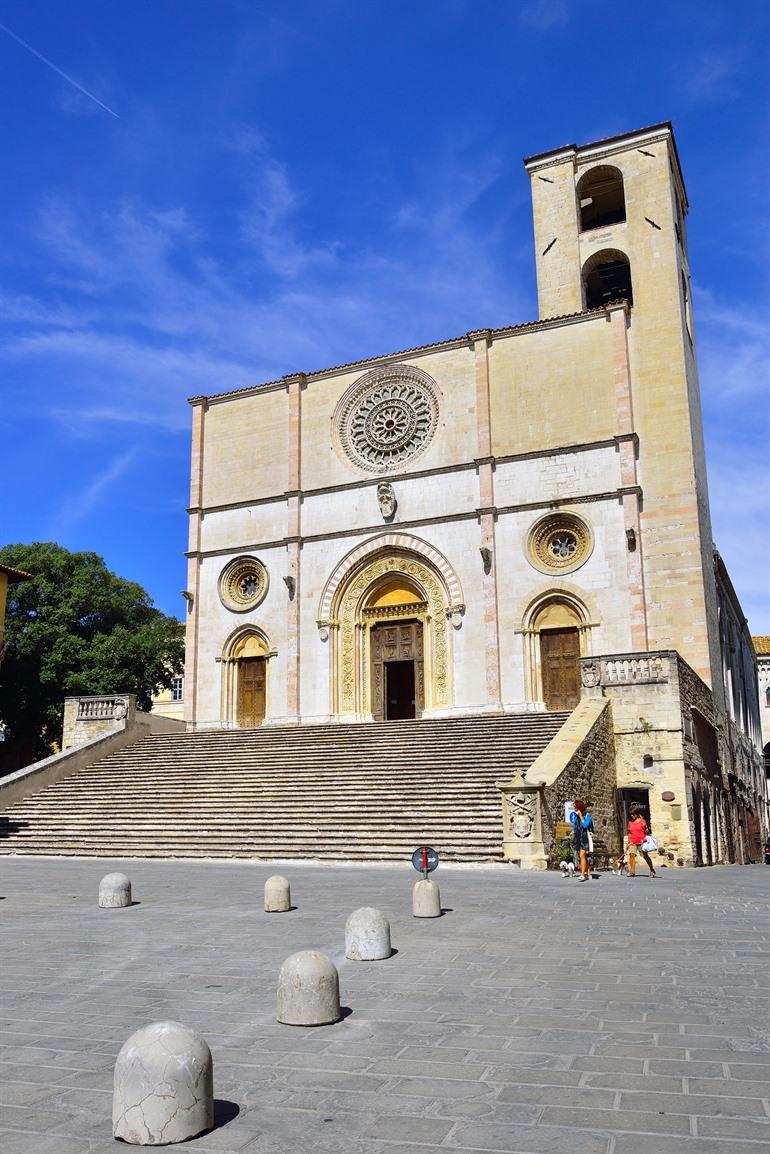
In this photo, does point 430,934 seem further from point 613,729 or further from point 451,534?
point 451,534

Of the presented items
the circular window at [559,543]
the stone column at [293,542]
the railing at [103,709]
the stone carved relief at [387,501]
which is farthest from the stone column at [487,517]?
the railing at [103,709]

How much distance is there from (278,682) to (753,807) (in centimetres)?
2340

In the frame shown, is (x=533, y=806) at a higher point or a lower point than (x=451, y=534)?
lower

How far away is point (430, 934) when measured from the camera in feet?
29.0

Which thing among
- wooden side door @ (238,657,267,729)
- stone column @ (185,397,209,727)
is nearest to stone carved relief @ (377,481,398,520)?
wooden side door @ (238,657,267,729)

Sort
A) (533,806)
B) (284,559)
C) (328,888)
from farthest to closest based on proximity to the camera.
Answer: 1. (284,559)
2. (533,806)
3. (328,888)

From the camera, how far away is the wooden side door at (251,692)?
3123 centimetres

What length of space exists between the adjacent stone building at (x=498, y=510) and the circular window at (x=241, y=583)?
8cm

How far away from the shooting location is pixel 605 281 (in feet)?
106

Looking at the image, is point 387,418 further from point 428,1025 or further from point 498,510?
point 428,1025

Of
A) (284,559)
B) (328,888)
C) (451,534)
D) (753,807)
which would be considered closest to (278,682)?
(284,559)

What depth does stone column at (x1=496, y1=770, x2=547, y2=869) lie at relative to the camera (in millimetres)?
15148

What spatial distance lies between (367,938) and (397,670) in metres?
23.0

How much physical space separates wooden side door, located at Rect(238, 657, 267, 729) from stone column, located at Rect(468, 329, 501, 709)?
26.6ft
